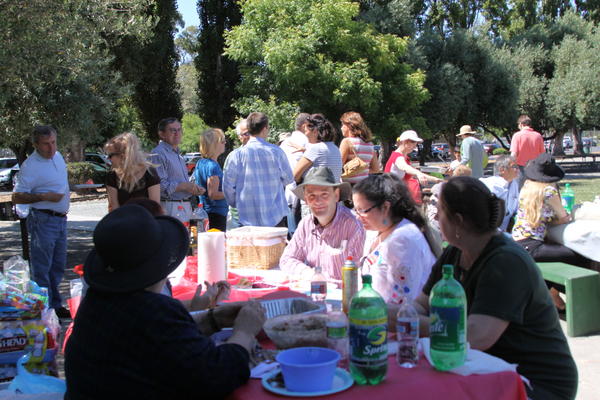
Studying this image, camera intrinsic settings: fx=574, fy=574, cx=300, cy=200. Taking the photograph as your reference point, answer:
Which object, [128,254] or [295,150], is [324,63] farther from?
[128,254]

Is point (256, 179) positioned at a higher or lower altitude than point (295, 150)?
lower

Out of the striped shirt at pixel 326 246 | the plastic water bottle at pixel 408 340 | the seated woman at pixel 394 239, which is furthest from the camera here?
the striped shirt at pixel 326 246

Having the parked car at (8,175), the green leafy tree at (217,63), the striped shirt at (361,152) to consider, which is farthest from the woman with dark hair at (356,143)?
→ the parked car at (8,175)

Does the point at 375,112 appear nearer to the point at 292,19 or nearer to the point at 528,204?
the point at 292,19

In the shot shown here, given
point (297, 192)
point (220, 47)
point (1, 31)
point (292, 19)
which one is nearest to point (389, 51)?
point (292, 19)

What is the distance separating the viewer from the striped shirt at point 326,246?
3.81m

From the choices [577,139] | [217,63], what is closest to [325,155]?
[217,63]

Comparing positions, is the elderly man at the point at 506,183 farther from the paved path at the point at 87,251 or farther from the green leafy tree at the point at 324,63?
the green leafy tree at the point at 324,63

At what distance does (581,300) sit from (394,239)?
2.93 metres

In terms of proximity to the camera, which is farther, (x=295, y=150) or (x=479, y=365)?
(x=295, y=150)

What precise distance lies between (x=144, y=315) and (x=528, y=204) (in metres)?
4.92

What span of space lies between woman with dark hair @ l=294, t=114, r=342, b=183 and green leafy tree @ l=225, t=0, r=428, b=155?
1132 centimetres

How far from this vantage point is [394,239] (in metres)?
3.10

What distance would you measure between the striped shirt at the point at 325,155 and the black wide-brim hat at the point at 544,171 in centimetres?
198
